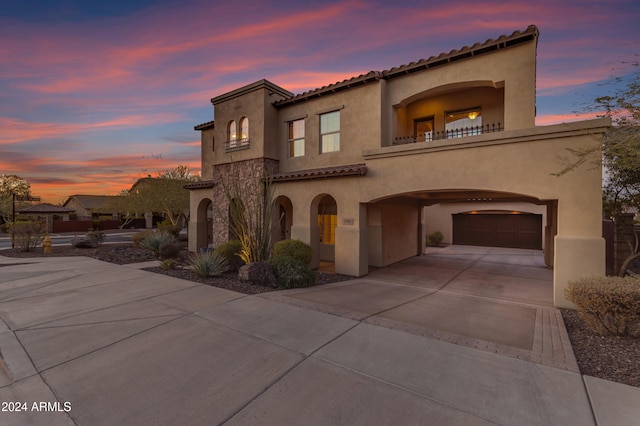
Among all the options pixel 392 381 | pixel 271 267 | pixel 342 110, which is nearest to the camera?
pixel 392 381

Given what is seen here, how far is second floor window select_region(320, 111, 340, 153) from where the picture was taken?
43.4 ft

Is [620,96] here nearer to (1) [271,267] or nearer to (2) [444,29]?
(2) [444,29]

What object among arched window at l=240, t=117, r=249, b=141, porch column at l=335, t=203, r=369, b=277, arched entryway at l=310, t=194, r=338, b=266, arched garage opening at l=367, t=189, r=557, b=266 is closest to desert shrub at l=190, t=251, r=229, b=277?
porch column at l=335, t=203, r=369, b=277

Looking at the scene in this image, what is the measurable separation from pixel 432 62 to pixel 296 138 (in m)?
7.31

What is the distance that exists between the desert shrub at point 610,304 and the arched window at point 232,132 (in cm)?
1574

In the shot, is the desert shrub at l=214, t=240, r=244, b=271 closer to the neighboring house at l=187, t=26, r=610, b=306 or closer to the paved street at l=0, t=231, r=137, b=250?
the neighboring house at l=187, t=26, r=610, b=306

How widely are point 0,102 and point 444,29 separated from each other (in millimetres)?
26398

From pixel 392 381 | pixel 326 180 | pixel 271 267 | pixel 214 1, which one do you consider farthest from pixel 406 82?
pixel 392 381

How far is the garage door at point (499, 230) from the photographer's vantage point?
801 inches

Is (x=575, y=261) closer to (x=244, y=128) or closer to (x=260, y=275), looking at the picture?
(x=260, y=275)

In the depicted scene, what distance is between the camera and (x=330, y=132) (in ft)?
44.0

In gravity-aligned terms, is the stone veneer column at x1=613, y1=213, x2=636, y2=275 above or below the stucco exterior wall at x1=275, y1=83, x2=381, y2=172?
below

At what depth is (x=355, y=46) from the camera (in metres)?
12.1

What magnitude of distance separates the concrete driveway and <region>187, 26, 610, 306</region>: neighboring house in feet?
10.6
